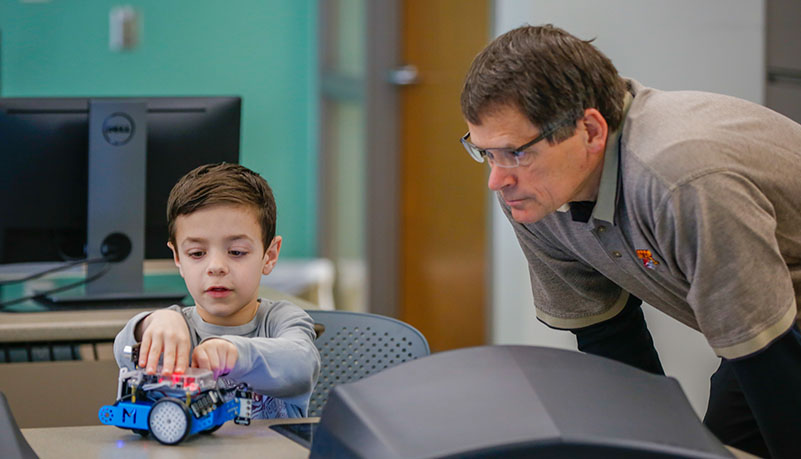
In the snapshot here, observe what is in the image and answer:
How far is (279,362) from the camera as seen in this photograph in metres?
1.17

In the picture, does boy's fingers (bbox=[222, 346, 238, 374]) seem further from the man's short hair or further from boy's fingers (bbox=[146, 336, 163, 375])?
the man's short hair

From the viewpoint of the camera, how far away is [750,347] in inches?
44.9

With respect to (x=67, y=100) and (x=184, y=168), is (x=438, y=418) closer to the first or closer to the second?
(x=184, y=168)

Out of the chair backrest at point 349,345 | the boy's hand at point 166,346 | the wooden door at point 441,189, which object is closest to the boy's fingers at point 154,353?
the boy's hand at point 166,346

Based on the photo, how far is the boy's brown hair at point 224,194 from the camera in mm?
1279

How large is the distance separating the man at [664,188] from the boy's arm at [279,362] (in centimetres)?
37

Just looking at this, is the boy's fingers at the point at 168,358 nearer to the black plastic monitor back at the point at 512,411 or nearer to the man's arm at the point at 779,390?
the black plastic monitor back at the point at 512,411

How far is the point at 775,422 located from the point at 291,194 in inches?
139

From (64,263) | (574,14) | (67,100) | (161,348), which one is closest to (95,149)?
(67,100)

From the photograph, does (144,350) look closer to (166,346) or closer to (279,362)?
(166,346)

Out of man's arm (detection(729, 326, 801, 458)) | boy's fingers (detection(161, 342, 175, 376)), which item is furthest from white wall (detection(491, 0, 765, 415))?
boy's fingers (detection(161, 342, 175, 376))

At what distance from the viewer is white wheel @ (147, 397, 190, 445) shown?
3.16 ft

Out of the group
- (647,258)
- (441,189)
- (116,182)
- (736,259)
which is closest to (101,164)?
(116,182)

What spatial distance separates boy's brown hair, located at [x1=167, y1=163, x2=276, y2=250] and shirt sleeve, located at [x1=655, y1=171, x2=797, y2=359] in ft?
1.90
